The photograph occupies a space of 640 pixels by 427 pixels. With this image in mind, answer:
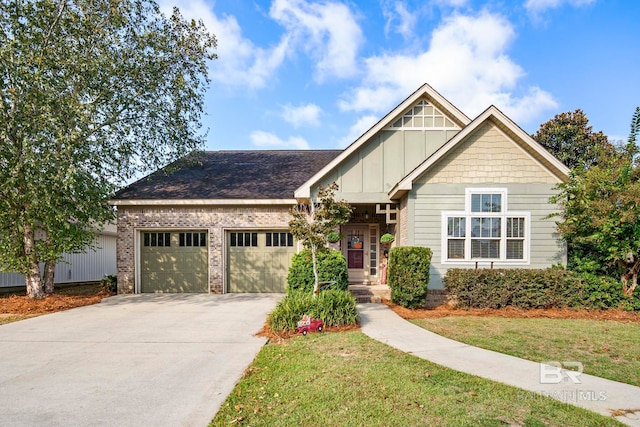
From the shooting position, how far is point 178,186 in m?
13.5

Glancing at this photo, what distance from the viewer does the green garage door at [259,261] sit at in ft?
41.5

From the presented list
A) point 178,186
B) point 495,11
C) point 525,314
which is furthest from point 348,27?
point 525,314

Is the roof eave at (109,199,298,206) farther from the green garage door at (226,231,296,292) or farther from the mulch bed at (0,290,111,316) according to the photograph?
the mulch bed at (0,290,111,316)

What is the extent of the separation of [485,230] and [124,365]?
9.10 meters

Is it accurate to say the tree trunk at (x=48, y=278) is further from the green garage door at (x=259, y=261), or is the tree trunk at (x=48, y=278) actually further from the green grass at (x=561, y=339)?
the green grass at (x=561, y=339)

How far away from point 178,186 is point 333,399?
11.6 m

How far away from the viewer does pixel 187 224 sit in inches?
496

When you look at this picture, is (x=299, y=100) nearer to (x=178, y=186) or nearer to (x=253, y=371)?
(x=178, y=186)

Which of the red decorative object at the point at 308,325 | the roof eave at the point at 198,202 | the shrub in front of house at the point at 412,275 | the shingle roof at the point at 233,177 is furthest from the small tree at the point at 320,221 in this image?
the shingle roof at the point at 233,177

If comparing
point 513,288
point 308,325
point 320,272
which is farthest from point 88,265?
point 513,288

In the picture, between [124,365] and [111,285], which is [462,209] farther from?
[111,285]

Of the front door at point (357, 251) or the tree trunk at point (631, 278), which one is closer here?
the tree trunk at point (631, 278)

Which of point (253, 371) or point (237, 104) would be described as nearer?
point (253, 371)

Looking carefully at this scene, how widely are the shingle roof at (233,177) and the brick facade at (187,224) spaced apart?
487 mm
